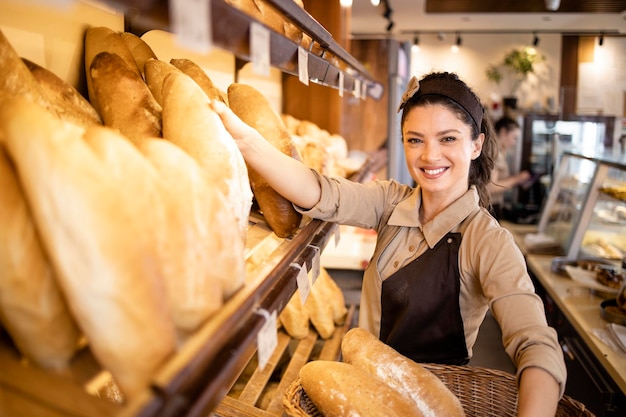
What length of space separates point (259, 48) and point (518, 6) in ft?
27.2

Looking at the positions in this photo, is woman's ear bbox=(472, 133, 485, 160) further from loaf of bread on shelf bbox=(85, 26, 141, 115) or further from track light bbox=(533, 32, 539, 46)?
track light bbox=(533, 32, 539, 46)

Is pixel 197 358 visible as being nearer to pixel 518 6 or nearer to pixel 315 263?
pixel 315 263

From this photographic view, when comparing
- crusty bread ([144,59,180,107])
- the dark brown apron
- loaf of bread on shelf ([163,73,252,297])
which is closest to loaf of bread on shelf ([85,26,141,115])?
crusty bread ([144,59,180,107])

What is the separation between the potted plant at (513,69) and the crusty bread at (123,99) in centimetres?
1007

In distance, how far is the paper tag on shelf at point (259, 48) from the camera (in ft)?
2.69

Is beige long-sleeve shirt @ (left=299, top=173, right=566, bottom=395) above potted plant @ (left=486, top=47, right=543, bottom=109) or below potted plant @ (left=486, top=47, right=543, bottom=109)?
below

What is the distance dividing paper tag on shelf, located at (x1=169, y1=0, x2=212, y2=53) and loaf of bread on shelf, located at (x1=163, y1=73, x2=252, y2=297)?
320 mm

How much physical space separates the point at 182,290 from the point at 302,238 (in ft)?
1.94

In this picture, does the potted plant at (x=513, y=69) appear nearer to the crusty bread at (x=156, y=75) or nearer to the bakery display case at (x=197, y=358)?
the crusty bread at (x=156, y=75)

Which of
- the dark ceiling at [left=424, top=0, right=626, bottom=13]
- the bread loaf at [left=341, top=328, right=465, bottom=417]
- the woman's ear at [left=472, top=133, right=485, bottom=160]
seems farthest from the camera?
the dark ceiling at [left=424, top=0, right=626, bottom=13]

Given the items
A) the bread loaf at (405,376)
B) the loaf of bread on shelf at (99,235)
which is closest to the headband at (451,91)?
the bread loaf at (405,376)

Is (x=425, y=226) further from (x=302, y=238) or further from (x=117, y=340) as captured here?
(x=117, y=340)

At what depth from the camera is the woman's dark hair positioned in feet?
5.15

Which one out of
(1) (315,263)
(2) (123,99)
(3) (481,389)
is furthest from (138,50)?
(3) (481,389)
